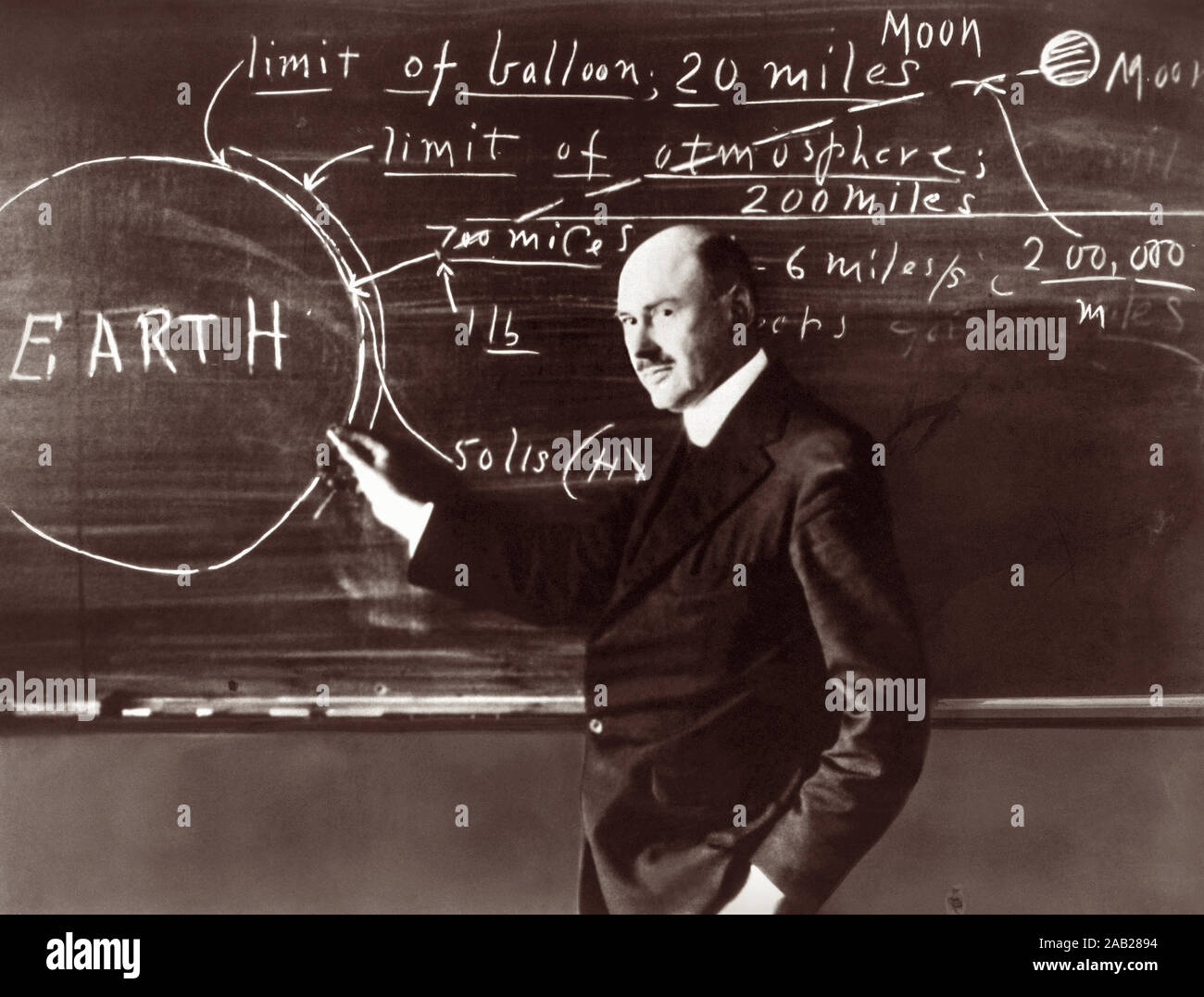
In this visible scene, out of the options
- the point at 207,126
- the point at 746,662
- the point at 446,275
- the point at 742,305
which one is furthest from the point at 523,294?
the point at 746,662

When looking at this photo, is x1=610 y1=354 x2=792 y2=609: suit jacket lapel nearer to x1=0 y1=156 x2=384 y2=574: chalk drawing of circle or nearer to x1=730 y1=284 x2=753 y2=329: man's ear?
x1=730 y1=284 x2=753 y2=329: man's ear

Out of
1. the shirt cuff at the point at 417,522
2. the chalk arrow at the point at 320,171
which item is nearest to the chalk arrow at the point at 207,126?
the chalk arrow at the point at 320,171

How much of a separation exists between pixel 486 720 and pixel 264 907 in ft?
1.86

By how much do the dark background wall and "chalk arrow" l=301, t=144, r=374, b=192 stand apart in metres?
1.06

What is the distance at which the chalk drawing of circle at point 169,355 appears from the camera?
7.28 feet

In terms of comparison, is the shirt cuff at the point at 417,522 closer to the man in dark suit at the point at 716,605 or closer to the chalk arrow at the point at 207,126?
the man in dark suit at the point at 716,605

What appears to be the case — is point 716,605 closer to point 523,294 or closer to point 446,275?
point 523,294

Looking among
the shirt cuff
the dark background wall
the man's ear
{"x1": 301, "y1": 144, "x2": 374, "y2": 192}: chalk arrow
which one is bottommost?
the dark background wall

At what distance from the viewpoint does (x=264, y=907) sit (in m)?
2.24

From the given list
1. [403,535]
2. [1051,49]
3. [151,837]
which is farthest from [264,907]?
[1051,49]

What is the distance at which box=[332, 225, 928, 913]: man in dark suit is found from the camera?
2.15m

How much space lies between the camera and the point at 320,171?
221 cm

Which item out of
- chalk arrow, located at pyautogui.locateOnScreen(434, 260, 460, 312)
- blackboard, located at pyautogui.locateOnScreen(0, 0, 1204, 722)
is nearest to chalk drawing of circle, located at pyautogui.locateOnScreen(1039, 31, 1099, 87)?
blackboard, located at pyautogui.locateOnScreen(0, 0, 1204, 722)

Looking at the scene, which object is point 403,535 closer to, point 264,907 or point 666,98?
point 264,907
